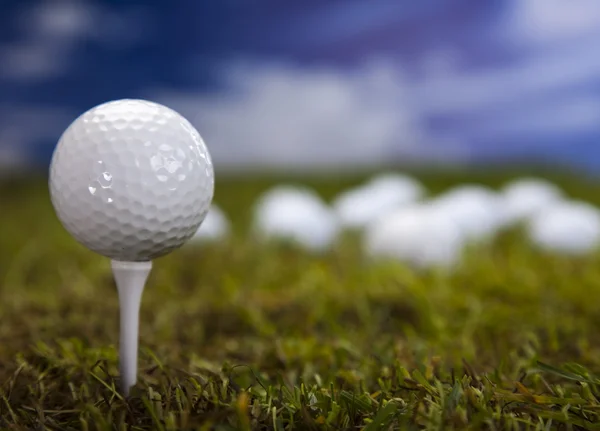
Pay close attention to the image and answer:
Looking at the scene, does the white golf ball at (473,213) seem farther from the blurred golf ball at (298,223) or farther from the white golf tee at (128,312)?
the white golf tee at (128,312)

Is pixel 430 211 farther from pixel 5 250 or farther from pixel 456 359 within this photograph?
pixel 5 250

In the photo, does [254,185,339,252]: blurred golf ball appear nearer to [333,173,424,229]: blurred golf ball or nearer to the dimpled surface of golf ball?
[333,173,424,229]: blurred golf ball

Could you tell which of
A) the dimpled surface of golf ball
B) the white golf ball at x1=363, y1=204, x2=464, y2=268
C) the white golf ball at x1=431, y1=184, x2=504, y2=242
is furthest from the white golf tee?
the white golf ball at x1=431, y1=184, x2=504, y2=242

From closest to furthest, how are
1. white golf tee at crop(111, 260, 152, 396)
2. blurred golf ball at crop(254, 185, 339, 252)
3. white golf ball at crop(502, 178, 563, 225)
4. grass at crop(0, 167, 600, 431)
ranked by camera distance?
grass at crop(0, 167, 600, 431), white golf tee at crop(111, 260, 152, 396), blurred golf ball at crop(254, 185, 339, 252), white golf ball at crop(502, 178, 563, 225)

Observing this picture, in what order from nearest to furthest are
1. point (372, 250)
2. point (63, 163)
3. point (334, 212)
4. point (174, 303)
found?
1. point (63, 163)
2. point (174, 303)
3. point (372, 250)
4. point (334, 212)

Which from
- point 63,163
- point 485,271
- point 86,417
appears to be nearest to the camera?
point 86,417

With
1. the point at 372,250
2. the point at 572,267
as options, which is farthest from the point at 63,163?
the point at 572,267
